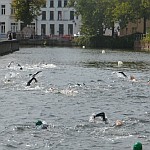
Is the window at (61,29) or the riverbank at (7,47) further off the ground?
the window at (61,29)

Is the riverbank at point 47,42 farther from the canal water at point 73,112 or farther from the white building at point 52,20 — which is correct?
the canal water at point 73,112

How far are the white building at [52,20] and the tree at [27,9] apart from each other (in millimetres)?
18591

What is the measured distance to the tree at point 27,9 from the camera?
5443 inches

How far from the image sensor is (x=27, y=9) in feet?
456

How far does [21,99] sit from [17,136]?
9270 mm

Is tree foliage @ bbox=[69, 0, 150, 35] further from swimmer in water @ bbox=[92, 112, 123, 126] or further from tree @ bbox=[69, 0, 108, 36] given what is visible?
swimmer in water @ bbox=[92, 112, 123, 126]

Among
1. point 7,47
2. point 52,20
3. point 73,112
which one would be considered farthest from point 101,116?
point 52,20

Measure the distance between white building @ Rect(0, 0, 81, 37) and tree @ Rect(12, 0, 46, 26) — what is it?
1859cm

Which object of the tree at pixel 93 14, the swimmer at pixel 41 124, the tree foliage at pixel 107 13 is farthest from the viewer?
the tree at pixel 93 14

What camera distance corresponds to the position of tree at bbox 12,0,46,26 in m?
138

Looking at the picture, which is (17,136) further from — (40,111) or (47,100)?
(47,100)

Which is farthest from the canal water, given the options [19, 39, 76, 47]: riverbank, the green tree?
[19, 39, 76, 47]: riverbank

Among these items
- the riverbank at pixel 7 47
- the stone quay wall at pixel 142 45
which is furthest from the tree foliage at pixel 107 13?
the riverbank at pixel 7 47

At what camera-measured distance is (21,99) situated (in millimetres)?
28641
